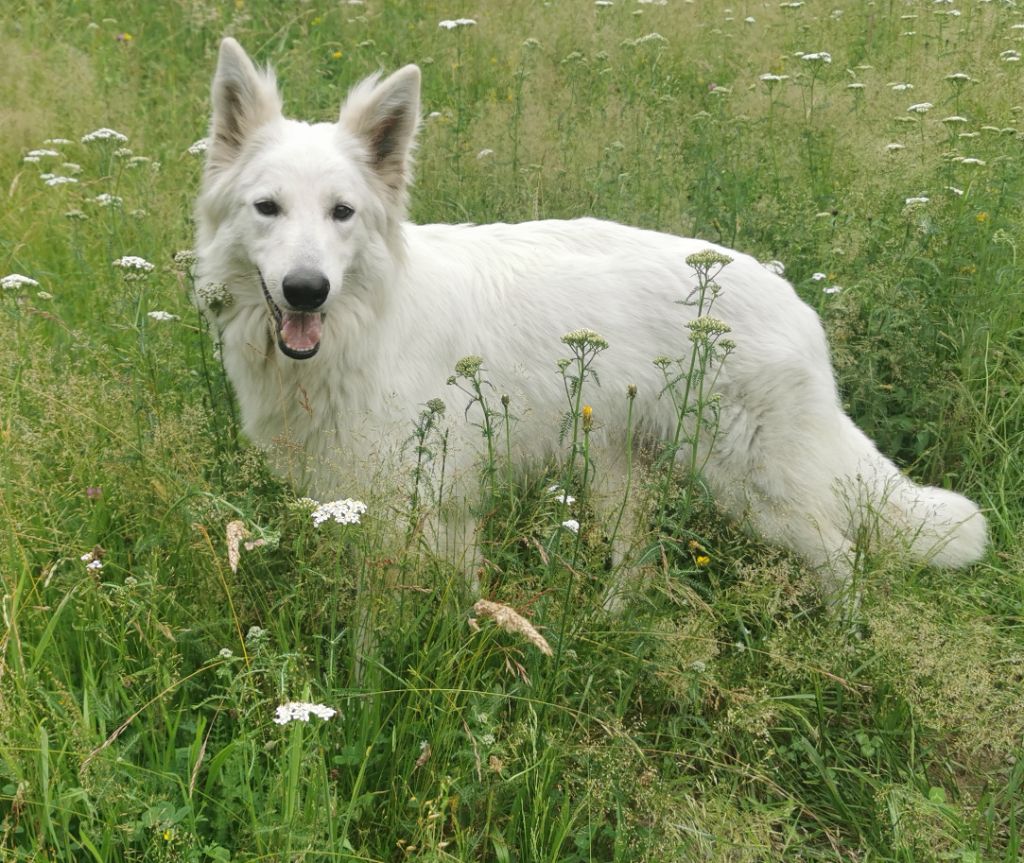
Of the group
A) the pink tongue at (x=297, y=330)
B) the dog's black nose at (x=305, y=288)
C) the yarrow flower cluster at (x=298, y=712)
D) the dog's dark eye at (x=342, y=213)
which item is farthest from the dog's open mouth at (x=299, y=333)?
the yarrow flower cluster at (x=298, y=712)

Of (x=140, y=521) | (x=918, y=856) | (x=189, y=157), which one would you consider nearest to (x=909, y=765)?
(x=918, y=856)

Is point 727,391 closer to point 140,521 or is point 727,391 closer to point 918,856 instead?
point 918,856

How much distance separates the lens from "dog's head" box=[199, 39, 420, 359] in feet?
9.68

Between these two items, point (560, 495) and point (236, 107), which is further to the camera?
point (236, 107)

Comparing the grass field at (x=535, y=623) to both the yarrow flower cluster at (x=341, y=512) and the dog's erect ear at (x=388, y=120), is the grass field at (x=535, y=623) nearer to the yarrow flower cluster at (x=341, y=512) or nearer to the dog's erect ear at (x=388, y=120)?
the yarrow flower cluster at (x=341, y=512)

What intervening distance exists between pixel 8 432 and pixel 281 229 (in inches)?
40.6

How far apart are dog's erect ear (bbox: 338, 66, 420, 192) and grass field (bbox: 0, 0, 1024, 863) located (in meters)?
0.83

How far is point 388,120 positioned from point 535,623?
1851 mm

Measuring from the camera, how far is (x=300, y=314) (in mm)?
3033

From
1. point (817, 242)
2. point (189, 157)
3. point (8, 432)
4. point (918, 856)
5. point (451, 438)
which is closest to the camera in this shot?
point (918, 856)

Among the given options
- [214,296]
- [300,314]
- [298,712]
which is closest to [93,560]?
[214,296]

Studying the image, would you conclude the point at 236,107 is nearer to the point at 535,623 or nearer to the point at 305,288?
the point at 305,288

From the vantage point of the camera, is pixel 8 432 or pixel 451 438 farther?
pixel 451 438

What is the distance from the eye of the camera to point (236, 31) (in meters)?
7.63
